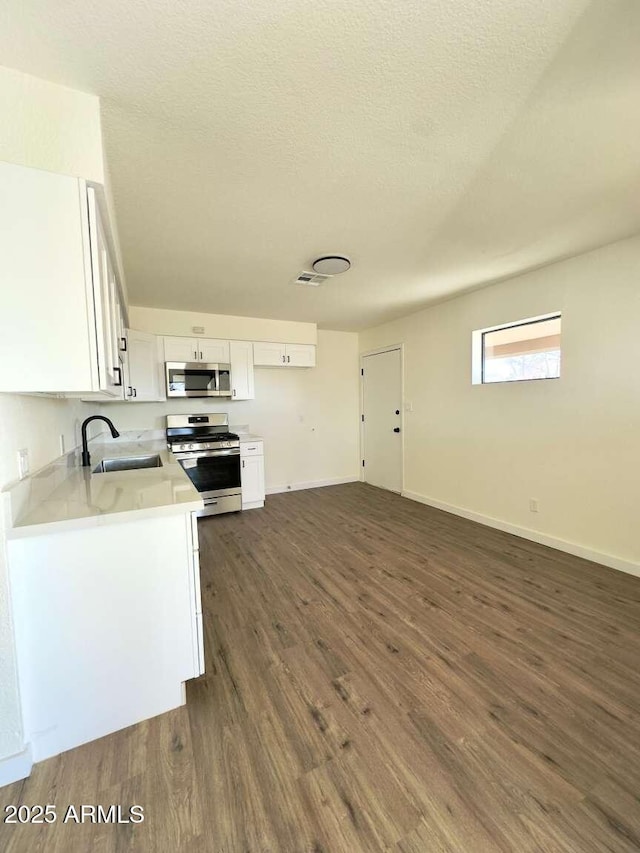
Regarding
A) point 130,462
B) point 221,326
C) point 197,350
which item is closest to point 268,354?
point 221,326

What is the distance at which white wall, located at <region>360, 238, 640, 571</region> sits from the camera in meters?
2.60

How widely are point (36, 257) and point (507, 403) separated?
3619 mm

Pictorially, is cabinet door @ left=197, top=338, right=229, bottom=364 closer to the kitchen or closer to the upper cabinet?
the kitchen

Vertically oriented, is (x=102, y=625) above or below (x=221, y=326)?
below

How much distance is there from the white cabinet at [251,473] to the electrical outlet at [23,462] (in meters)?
2.73

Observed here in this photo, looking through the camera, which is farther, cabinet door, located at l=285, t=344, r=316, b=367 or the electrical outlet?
cabinet door, located at l=285, t=344, r=316, b=367

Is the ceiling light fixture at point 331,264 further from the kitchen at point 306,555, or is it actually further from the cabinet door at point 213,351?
the cabinet door at point 213,351

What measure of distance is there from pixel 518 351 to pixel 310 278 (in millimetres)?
2142

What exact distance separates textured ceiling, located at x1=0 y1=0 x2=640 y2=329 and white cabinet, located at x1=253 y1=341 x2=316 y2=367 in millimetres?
1955

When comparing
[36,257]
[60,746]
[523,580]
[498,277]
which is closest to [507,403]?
[498,277]

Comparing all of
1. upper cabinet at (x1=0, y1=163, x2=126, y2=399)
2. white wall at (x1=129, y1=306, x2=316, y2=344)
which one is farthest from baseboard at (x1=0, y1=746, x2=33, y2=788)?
white wall at (x1=129, y1=306, x2=316, y2=344)

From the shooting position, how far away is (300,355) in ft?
15.8

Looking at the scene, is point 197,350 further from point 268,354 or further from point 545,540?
point 545,540

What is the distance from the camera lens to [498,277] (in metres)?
3.25
